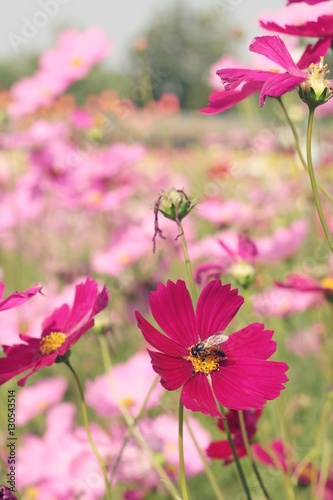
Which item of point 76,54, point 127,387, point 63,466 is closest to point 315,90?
point 63,466

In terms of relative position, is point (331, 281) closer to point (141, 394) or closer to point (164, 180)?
point (141, 394)

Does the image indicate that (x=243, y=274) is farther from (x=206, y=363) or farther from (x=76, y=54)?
(x=76, y=54)

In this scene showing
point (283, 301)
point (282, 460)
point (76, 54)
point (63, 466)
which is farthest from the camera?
point (76, 54)

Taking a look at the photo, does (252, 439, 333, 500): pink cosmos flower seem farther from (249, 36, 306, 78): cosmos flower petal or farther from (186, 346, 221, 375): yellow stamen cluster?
(249, 36, 306, 78): cosmos flower petal

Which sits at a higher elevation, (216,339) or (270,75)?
(270,75)

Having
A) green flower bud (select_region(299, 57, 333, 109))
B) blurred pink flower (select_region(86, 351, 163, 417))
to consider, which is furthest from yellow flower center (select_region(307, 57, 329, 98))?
blurred pink flower (select_region(86, 351, 163, 417))
